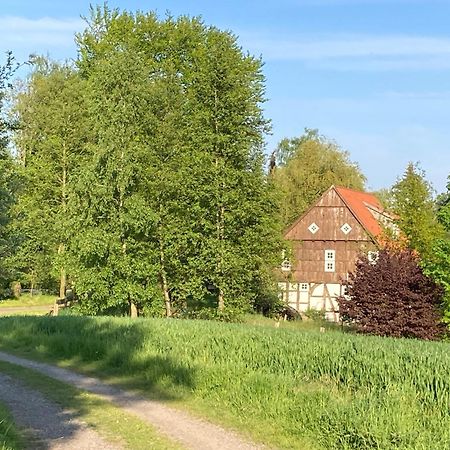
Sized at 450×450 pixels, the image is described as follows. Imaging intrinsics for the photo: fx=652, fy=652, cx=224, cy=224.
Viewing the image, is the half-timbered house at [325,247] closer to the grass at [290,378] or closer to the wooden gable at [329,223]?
the wooden gable at [329,223]

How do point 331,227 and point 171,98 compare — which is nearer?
point 171,98

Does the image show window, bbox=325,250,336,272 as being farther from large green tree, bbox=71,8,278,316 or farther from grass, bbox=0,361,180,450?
grass, bbox=0,361,180,450

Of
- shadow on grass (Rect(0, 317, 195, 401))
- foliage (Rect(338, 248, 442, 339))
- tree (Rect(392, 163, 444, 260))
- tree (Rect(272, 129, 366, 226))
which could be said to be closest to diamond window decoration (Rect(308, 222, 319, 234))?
tree (Rect(272, 129, 366, 226))

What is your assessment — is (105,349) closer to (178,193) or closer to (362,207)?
(178,193)

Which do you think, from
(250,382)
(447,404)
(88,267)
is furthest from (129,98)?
(447,404)

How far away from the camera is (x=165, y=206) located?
30594mm

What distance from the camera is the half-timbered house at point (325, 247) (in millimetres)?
49500

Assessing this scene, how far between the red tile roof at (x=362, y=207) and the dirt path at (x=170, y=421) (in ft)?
119

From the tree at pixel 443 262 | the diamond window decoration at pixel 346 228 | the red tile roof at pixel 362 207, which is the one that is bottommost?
the tree at pixel 443 262

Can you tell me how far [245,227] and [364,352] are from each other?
57.5 ft

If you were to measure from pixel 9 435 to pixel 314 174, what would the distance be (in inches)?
2101

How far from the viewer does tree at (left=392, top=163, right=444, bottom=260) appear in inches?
1165

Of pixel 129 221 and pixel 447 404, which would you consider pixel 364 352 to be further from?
pixel 129 221

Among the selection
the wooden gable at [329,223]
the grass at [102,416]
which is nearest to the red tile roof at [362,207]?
the wooden gable at [329,223]
